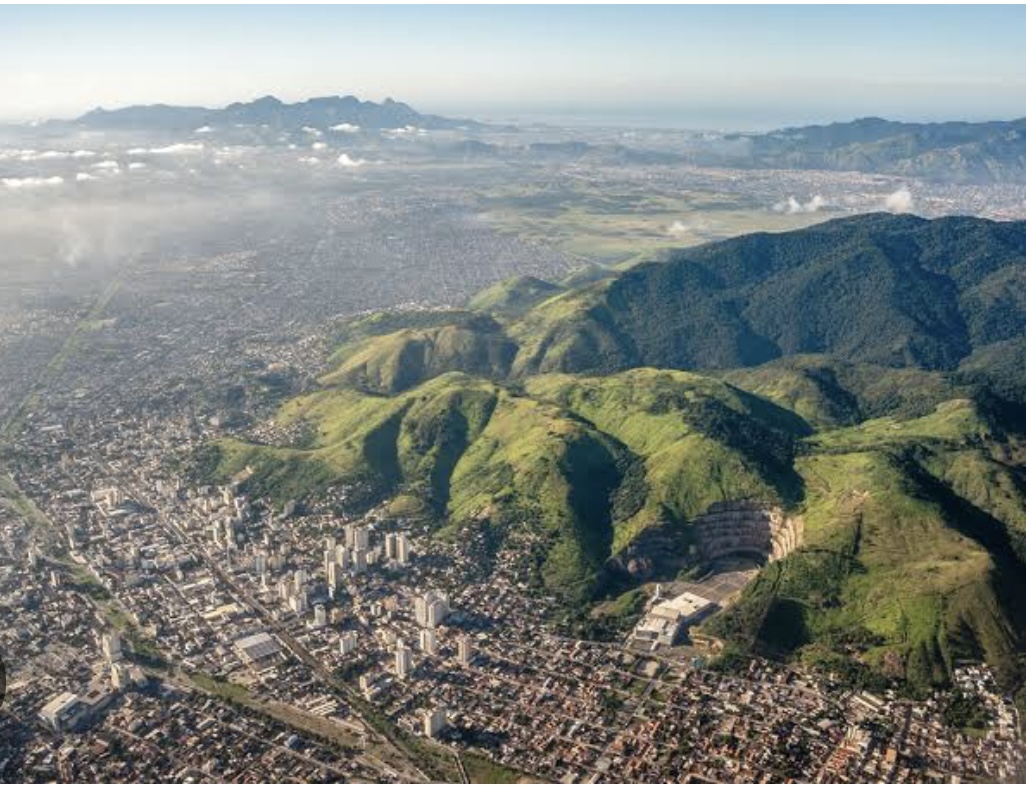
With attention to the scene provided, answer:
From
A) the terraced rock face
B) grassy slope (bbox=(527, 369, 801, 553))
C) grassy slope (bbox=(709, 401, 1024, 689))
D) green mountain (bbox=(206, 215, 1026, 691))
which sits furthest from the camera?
grassy slope (bbox=(527, 369, 801, 553))

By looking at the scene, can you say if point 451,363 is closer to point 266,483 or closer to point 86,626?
point 266,483

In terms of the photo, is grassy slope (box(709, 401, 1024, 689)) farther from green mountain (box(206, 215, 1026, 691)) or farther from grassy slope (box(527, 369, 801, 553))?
grassy slope (box(527, 369, 801, 553))

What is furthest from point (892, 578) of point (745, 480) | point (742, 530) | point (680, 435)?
point (680, 435)

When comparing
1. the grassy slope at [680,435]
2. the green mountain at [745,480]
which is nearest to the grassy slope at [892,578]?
the green mountain at [745,480]

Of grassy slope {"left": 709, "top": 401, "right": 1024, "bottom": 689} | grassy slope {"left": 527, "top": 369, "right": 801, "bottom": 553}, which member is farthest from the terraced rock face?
grassy slope {"left": 709, "top": 401, "right": 1024, "bottom": 689}

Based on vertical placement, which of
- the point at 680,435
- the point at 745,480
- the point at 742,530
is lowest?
the point at 742,530

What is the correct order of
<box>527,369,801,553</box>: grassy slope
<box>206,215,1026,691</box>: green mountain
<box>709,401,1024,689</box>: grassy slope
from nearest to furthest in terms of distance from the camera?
<box>709,401,1024,689</box>: grassy slope
<box>206,215,1026,691</box>: green mountain
<box>527,369,801,553</box>: grassy slope

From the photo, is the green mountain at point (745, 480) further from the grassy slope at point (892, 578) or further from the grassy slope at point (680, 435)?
the grassy slope at point (680, 435)

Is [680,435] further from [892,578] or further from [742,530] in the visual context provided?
[892,578]
